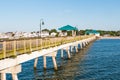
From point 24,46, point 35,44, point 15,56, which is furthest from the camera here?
point 35,44

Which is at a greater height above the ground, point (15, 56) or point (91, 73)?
point (15, 56)

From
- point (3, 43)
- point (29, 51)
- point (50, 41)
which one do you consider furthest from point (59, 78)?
point (3, 43)

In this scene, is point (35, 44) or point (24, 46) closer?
point (24, 46)

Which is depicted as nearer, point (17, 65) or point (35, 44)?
point (17, 65)

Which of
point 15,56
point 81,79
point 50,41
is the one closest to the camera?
point 15,56

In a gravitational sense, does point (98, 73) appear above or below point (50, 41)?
below

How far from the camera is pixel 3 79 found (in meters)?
22.2

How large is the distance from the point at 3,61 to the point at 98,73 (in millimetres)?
20741

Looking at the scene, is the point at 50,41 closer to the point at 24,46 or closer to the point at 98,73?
the point at 98,73

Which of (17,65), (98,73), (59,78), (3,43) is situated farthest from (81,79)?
(3,43)

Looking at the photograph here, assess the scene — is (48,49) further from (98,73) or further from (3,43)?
(3,43)

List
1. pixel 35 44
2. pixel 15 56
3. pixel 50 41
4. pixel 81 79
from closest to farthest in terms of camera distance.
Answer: pixel 15 56
pixel 35 44
pixel 81 79
pixel 50 41

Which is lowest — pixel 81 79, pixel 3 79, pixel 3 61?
pixel 81 79

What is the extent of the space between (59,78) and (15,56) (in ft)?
42.7
